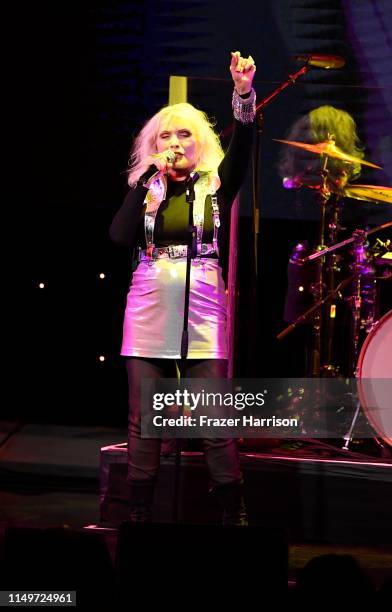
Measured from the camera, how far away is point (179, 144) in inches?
147

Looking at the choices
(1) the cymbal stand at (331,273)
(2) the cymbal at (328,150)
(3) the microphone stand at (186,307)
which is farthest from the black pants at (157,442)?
(2) the cymbal at (328,150)

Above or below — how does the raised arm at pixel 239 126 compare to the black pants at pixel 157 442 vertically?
above

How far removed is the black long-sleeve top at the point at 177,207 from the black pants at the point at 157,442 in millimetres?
464

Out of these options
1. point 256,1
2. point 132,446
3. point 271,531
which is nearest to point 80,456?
point 132,446

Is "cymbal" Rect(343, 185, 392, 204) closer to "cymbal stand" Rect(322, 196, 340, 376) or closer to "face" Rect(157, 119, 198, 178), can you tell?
"cymbal stand" Rect(322, 196, 340, 376)

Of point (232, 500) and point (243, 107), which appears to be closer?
point (243, 107)

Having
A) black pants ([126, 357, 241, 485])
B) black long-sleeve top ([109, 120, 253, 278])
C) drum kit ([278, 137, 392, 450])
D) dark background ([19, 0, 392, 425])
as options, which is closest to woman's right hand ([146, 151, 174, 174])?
black long-sleeve top ([109, 120, 253, 278])

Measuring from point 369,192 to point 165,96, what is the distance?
51.8 inches

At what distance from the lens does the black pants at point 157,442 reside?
144 inches

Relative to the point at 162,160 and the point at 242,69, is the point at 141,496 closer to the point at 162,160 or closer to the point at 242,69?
the point at 162,160

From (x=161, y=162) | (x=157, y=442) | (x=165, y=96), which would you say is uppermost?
(x=165, y=96)

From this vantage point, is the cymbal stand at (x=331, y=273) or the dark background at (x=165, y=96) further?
the cymbal stand at (x=331, y=273)

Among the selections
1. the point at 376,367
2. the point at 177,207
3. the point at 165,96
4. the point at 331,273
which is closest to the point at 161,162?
the point at 177,207

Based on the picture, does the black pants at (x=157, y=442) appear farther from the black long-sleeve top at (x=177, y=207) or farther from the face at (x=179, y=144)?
the face at (x=179, y=144)
